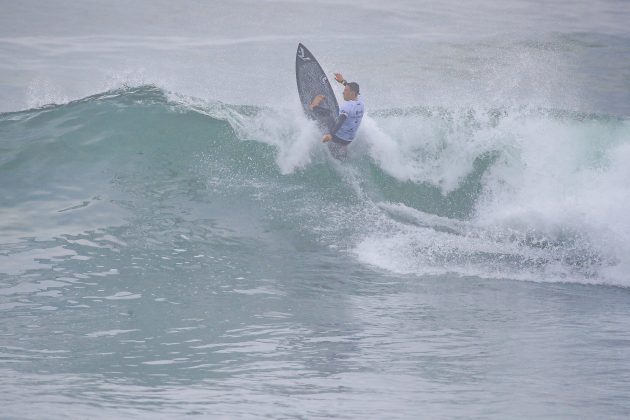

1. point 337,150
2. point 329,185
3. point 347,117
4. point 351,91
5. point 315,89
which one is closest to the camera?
point 351,91

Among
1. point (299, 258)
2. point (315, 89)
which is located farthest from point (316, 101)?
point (299, 258)

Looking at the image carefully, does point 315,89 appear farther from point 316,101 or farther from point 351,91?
point 351,91

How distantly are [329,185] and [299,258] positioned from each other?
2.54 metres

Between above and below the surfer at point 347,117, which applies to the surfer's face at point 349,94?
above

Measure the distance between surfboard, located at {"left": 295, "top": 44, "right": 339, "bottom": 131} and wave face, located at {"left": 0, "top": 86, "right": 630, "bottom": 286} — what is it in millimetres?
Answer: 262

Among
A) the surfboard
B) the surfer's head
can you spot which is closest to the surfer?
the surfer's head

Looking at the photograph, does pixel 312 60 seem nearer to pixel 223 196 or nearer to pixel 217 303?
pixel 223 196

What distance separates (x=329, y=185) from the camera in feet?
43.3

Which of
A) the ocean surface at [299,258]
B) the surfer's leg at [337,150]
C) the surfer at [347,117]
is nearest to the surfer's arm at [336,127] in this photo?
the surfer at [347,117]

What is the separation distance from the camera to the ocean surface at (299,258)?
22.1 ft

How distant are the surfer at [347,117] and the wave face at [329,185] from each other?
24.3 inches

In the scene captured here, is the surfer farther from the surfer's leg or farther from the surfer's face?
the surfer's leg

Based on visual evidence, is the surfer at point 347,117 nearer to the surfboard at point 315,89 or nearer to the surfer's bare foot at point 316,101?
the surfer's bare foot at point 316,101

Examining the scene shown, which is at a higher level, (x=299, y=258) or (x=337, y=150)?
(x=337, y=150)
